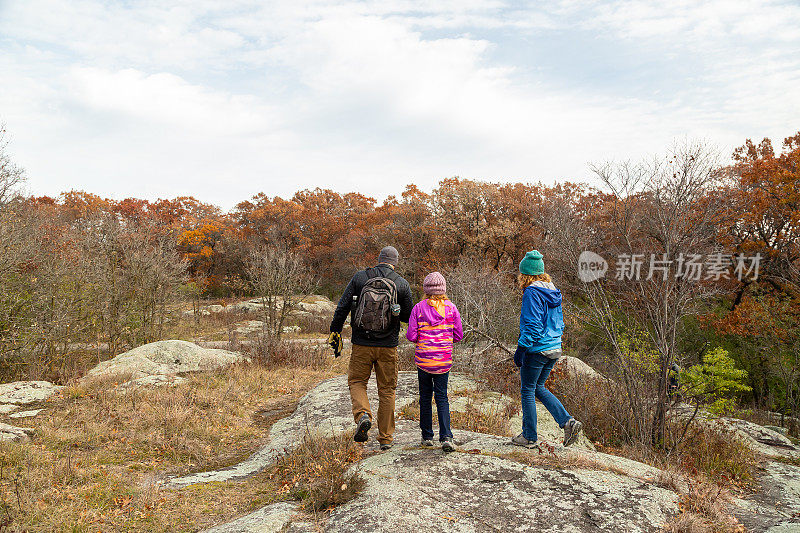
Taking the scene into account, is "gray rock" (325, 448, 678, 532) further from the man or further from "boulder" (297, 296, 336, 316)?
"boulder" (297, 296, 336, 316)

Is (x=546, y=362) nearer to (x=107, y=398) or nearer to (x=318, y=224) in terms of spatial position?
(x=107, y=398)

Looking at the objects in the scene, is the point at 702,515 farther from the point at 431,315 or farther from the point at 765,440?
the point at 765,440

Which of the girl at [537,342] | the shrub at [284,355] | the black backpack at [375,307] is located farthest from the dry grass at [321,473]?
the shrub at [284,355]

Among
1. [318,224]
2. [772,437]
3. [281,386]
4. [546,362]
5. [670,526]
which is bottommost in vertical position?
[772,437]

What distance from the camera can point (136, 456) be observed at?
5.30 metres

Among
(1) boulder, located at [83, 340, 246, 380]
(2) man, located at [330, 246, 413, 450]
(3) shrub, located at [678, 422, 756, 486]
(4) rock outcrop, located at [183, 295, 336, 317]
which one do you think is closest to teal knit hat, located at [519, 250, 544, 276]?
(2) man, located at [330, 246, 413, 450]

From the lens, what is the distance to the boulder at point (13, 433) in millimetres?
5219

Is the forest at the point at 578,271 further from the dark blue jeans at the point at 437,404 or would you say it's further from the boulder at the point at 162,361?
the dark blue jeans at the point at 437,404

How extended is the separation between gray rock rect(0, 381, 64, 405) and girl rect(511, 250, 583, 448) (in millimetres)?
7466

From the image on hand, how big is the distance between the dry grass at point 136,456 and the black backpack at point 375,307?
1.77m

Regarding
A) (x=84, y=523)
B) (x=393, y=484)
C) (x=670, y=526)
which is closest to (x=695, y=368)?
(x=670, y=526)

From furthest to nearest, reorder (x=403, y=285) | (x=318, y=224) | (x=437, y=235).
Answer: (x=318, y=224) → (x=437, y=235) → (x=403, y=285)

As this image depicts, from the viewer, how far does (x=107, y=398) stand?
22.9 ft

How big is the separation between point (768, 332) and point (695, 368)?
9939mm
